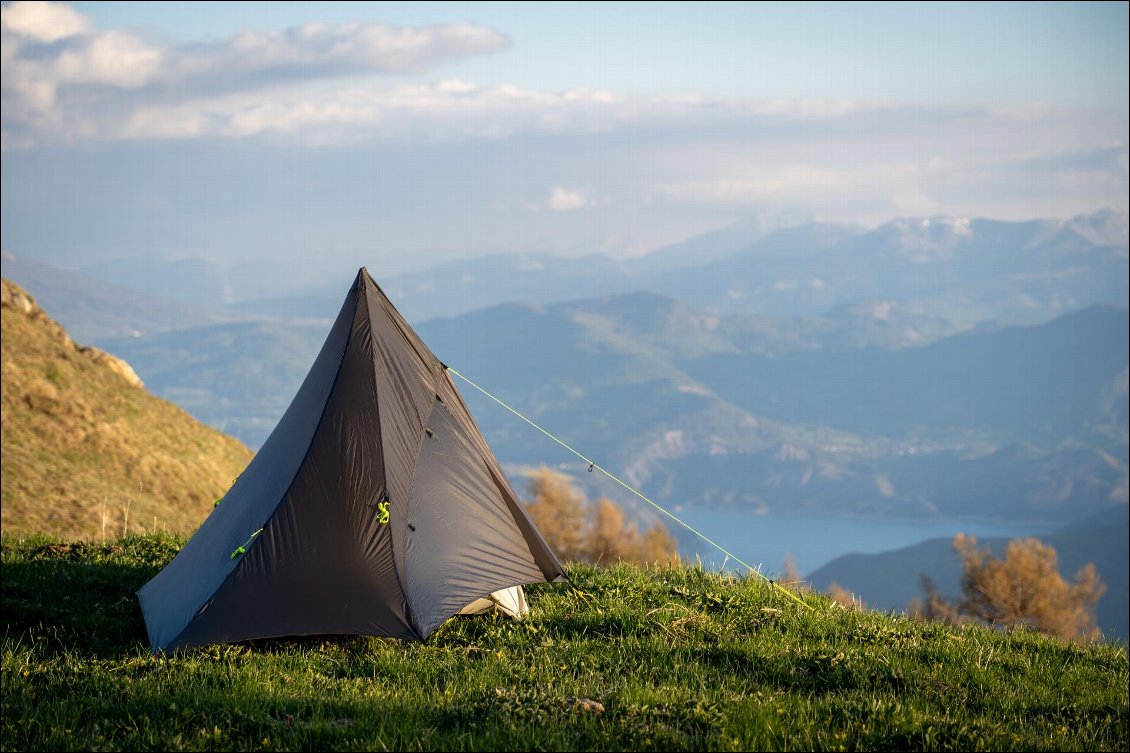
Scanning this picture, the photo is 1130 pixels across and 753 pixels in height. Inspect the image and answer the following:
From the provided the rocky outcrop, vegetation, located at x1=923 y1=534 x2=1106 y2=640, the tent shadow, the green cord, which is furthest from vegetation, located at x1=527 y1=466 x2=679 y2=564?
the green cord

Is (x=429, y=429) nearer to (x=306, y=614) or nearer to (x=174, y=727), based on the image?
(x=306, y=614)

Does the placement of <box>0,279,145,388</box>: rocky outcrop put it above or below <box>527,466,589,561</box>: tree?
above

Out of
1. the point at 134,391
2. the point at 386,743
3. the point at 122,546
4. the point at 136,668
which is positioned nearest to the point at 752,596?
the point at 386,743

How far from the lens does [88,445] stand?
3014cm

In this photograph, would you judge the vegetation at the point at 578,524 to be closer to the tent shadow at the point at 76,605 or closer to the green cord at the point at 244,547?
the tent shadow at the point at 76,605

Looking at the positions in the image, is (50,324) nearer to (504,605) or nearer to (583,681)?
(504,605)

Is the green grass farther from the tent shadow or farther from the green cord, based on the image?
the green cord

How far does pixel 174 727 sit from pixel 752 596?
6127 millimetres

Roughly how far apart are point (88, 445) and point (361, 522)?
946 inches

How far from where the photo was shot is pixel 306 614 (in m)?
9.27

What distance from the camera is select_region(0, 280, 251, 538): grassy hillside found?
86.0ft

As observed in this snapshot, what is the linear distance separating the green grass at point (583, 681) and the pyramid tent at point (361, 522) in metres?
0.32

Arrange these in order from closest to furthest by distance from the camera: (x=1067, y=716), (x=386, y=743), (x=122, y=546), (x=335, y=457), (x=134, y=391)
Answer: (x=386, y=743) → (x=1067, y=716) → (x=335, y=457) → (x=122, y=546) → (x=134, y=391)

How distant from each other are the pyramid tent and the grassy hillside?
1533cm
